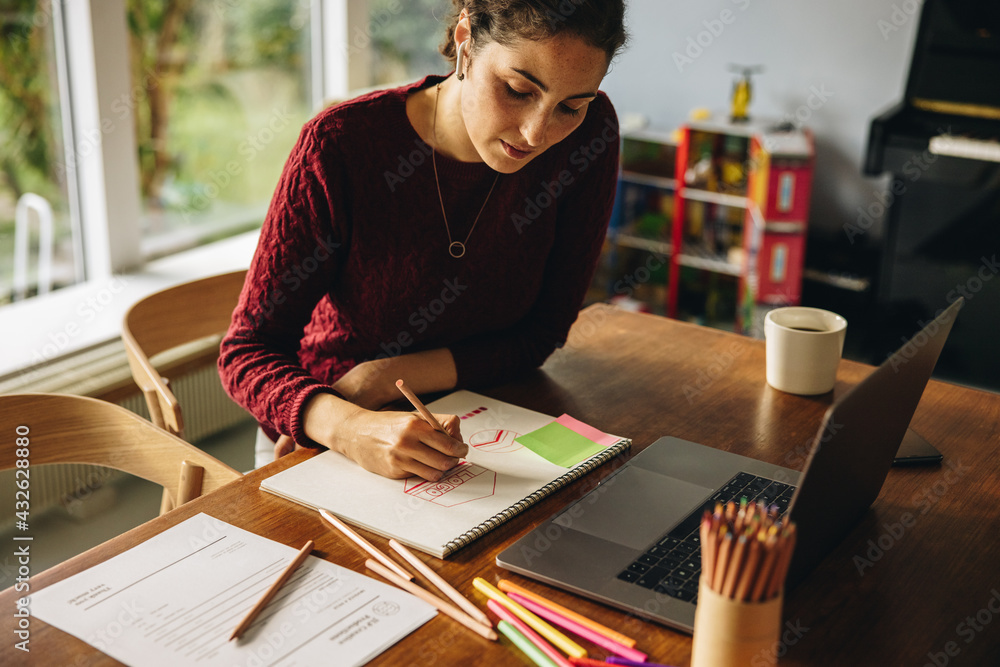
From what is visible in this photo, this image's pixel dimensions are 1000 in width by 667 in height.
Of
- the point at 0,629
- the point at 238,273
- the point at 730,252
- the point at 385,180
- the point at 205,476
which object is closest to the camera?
the point at 0,629

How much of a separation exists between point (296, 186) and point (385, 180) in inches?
4.8

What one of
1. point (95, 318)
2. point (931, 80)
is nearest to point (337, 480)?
point (95, 318)

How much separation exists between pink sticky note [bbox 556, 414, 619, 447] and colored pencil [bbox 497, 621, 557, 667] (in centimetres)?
35

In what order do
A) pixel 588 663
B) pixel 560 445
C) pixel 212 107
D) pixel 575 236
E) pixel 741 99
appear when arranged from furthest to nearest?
pixel 741 99 < pixel 212 107 < pixel 575 236 < pixel 560 445 < pixel 588 663

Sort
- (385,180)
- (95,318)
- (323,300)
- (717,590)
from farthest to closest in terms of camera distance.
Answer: (95,318), (323,300), (385,180), (717,590)

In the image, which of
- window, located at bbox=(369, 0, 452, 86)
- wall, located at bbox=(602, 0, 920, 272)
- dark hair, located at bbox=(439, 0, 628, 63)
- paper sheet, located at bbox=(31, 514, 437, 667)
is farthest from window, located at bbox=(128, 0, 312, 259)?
paper sheet, located at bbox=(31, 514, 437, 667)

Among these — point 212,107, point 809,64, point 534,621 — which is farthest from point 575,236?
point 809,64

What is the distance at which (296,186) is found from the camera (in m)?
1.18

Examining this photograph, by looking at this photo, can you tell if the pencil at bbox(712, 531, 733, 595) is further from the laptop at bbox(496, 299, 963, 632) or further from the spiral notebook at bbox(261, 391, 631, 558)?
the spiral notebook at bbox(261, 391, 631, 558)

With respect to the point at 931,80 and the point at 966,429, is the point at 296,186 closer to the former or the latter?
the point at 966,429

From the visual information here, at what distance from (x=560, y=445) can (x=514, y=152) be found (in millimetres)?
365

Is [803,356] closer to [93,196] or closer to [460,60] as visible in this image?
[460,60]

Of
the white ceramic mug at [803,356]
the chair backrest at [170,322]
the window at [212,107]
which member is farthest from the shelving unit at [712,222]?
the chair backrest at [170,322]

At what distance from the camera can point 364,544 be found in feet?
2.81
